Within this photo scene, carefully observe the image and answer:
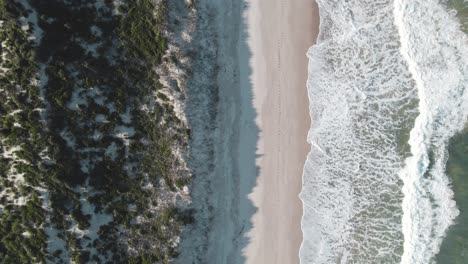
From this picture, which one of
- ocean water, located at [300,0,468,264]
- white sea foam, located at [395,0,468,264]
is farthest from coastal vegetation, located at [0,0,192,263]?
white sea foam, located at [395,0,468,264]

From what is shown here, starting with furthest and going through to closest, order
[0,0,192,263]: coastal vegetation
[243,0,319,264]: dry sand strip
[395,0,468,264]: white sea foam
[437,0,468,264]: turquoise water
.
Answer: [243,0,319,264]: dry sand strip < [437,0,468,264]: turquoise water < [395,0,468,264]: white sea foam < [0,0,192,263]: coastal vegetation

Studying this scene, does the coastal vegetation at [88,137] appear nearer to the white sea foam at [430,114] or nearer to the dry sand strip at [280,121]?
the dry sand strip at [280,121]

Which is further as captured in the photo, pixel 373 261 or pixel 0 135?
pixel 373 261

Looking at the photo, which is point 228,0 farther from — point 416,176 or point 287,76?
point 416,176

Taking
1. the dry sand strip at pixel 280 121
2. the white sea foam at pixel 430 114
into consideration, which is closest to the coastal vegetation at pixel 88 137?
the dry sand strip at pixel 280 121

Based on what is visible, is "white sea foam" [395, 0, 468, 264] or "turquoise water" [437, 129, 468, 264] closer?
"white sea foam" [395, 0, 468, 264]

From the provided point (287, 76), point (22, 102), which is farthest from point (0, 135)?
point (287, 76)

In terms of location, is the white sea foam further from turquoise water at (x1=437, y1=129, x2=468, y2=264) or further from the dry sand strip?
the dry sand strip

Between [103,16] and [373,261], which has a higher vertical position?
[103,16]
